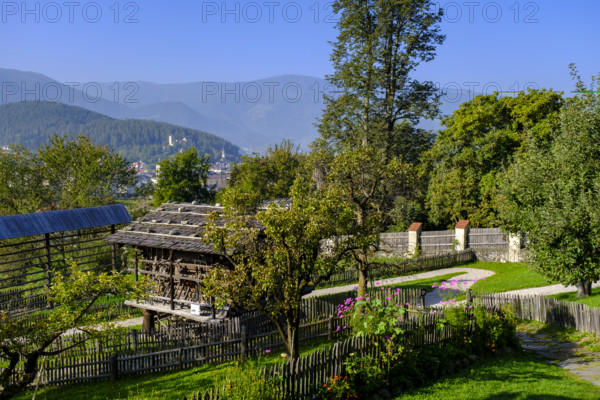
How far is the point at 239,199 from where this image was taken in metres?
14.5

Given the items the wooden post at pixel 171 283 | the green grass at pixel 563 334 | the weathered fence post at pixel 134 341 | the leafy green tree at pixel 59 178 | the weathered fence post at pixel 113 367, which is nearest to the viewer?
the weathered fence post at pixel 113 367

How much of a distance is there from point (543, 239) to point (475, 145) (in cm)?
2119

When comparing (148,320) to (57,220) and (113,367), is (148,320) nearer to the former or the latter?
(113,367)

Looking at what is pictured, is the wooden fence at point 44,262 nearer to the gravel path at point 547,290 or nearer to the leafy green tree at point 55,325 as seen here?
the leafy green tree at point 55,325

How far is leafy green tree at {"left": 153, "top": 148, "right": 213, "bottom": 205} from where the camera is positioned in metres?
54.5

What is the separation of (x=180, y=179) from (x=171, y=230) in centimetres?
3468

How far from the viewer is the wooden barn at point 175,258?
67.1 feet

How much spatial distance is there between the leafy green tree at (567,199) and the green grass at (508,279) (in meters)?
6.02

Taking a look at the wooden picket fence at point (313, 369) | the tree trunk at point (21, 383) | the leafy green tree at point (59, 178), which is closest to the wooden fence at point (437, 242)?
the wooden picket fence at point (313, 369)

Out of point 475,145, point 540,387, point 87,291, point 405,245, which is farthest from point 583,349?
point 475,145

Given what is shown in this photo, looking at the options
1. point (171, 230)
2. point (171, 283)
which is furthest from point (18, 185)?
point (171, 283)

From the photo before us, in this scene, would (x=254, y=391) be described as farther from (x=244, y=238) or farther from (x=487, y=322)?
(x=487, y=322)

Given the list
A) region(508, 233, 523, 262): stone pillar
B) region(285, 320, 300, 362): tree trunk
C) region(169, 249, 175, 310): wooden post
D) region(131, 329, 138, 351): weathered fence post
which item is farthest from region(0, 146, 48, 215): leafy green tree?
region(508, 233, 523, 262): stone pillar

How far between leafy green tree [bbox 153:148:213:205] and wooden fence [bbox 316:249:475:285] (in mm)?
27943
